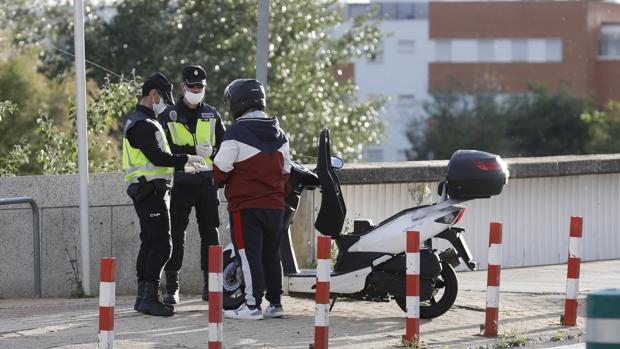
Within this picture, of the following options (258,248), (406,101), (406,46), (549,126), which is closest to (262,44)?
(258,248)

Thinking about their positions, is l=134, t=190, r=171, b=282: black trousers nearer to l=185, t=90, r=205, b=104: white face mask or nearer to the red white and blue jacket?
the red white and blue jacket

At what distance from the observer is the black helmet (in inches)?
392

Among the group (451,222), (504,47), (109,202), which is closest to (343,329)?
(451,222)

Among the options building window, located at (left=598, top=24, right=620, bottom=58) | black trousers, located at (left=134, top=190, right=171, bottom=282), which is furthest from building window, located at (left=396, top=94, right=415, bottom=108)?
black trousers, located at (left=134, top=190, right=171, bottom=282)

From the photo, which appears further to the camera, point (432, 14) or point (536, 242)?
point (432, 14)

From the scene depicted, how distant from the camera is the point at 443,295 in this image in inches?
403

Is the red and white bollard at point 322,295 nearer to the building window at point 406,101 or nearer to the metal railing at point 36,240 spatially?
the metal railing at point 36,240

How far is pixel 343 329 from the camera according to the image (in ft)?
32.1

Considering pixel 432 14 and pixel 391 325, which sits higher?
pixel 432 14

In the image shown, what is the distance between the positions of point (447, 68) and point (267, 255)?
75535mm

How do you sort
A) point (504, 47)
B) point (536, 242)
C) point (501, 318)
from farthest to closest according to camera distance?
point (504, 47) → point (536, 242) → point (501, 318)

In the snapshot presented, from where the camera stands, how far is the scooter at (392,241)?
32.8 feet

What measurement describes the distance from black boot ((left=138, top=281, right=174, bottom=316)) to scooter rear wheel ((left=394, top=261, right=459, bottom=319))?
1.67 m

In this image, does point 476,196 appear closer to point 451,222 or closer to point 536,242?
point 451,222
